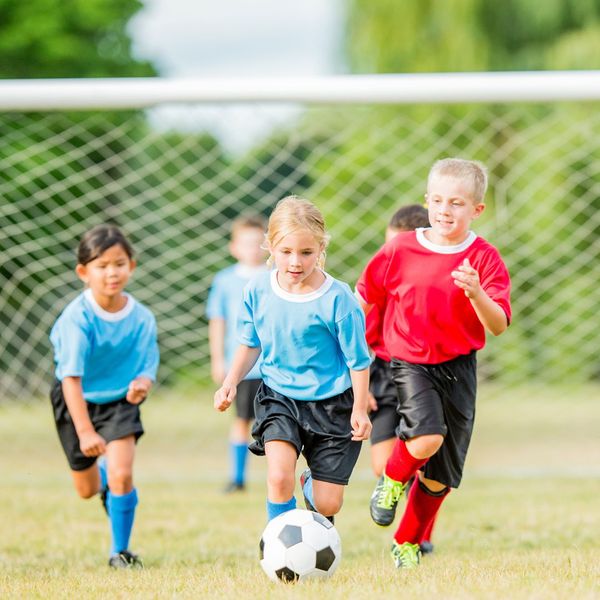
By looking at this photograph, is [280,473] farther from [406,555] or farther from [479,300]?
[479,300]

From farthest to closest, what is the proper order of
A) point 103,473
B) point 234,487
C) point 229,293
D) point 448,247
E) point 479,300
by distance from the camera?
1. point 234,487
2. point 229,293
3. point 103,473
4. point 448,247
5. point 479,300

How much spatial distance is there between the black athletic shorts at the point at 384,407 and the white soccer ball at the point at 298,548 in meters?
1.25

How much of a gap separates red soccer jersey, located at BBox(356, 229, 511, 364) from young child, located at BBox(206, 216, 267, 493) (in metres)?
2.88

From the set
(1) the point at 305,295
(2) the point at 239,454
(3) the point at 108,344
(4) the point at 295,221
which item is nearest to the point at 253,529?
(3) the point at 108,344

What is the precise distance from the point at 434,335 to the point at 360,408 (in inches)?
19.3

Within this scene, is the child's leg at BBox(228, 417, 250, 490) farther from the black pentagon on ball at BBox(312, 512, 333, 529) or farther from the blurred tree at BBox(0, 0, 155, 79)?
the blurred tree at BBox(0, 0, 155, 79)

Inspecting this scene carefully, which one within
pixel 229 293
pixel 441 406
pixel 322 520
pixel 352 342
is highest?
pixel 229 293

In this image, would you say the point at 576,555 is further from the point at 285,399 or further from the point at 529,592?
the point at 285,399

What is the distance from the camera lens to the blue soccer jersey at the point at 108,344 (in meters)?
4.66

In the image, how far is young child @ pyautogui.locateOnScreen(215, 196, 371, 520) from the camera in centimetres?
393

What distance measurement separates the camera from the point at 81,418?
4.48 meters

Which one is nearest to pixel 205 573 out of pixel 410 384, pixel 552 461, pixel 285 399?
pixel 285 399

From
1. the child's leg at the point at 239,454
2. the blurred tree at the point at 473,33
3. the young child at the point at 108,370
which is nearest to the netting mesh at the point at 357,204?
the blurred tree at the point at 473,33

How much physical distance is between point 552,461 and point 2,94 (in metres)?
5.66
